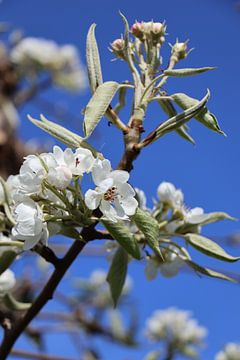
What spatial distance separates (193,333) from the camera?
10.5ft

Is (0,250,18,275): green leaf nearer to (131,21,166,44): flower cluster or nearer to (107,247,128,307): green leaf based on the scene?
(107,247,128,307): green leaf

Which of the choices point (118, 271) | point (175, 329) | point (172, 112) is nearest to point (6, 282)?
point (118, 271)

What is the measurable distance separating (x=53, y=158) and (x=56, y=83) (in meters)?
3.96

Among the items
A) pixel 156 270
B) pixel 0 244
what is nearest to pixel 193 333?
pixel 156 270

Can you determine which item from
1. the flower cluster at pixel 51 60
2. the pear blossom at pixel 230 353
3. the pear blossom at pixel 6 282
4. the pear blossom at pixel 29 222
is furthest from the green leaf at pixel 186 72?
the flower cluster at pixel 51 60

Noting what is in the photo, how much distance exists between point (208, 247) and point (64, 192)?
11.3 inches

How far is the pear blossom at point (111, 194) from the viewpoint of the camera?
0.86 m

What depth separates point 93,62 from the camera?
1.00 metres

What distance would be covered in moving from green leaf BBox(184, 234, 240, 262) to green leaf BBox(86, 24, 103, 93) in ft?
1.00

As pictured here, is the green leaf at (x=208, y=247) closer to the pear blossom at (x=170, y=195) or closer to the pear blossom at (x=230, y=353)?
the pear blossom at (x=170, y=195)

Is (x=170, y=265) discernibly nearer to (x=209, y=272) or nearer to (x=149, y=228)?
(x=209, y=272)

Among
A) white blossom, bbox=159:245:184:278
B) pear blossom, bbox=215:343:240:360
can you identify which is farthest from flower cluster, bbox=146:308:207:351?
white blossom, bbox=159:245:184:278

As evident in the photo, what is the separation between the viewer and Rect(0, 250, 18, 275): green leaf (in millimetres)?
1044

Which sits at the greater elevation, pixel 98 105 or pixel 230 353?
pixel 98 105
